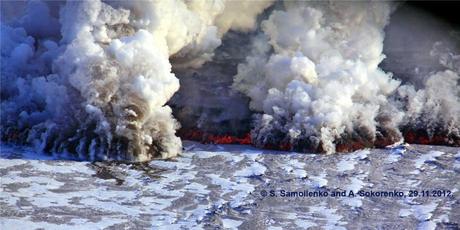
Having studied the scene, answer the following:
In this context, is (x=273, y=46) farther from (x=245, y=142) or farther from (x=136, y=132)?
(x=136, y=132)

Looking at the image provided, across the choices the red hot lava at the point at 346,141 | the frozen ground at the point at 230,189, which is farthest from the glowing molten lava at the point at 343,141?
the frozen ground at the point at 230,189

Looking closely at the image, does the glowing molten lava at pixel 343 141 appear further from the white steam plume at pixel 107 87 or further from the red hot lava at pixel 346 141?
the white steam plume at pixel 107 87

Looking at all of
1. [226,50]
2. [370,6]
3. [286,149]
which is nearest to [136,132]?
[286,149]

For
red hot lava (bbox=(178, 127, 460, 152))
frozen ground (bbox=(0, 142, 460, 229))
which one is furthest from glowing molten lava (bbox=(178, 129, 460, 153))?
frozen ground (bbox=(0, 142, 460, 229))

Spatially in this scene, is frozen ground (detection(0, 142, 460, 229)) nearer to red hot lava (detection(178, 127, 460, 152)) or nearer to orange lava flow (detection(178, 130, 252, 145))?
red hot lava (detection(178, 127, 460, 152))

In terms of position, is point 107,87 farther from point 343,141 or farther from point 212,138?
point 343,141

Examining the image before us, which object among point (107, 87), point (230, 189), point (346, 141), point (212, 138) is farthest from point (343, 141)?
point (107, 87)
